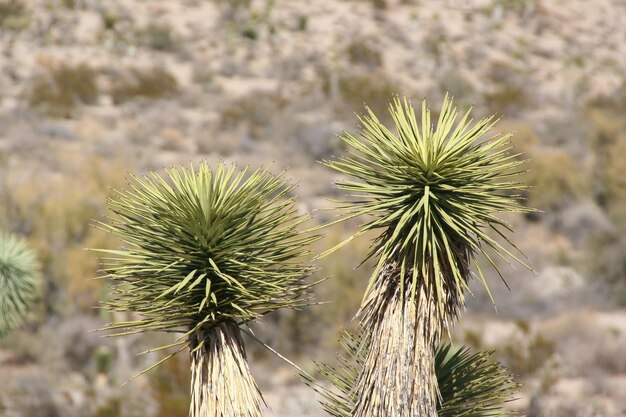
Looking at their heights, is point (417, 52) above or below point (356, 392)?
above

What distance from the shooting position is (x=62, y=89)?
25109 millimetres

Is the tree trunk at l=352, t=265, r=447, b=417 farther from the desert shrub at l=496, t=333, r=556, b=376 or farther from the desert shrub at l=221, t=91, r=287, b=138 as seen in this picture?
the desert shrub at l=221, t=91, r=287, b=138

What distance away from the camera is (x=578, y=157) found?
22.7 m

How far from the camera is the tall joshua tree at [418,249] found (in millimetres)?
4625

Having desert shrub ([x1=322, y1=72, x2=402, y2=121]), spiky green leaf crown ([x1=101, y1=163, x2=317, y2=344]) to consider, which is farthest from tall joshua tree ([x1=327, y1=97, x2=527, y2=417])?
desert shrub ([x1=322, y1=72, x2=402, y2=121])

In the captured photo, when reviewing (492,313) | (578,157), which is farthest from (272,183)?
(578,157)

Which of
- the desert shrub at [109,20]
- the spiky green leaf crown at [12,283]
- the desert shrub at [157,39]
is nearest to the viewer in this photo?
the spiky green leaf crown at [12,283]

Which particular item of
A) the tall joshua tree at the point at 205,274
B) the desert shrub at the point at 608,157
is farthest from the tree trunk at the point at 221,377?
the desert shrub at the point at 608,157

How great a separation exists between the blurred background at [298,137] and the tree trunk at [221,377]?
4.96ft

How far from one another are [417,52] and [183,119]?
13.8 meters

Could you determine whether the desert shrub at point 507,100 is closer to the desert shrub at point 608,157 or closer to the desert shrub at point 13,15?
the desert shrub at point 608,157

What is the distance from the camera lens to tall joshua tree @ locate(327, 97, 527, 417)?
4625 millimetres

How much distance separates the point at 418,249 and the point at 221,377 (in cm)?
161

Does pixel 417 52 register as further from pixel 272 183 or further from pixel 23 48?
pixel 272 183
